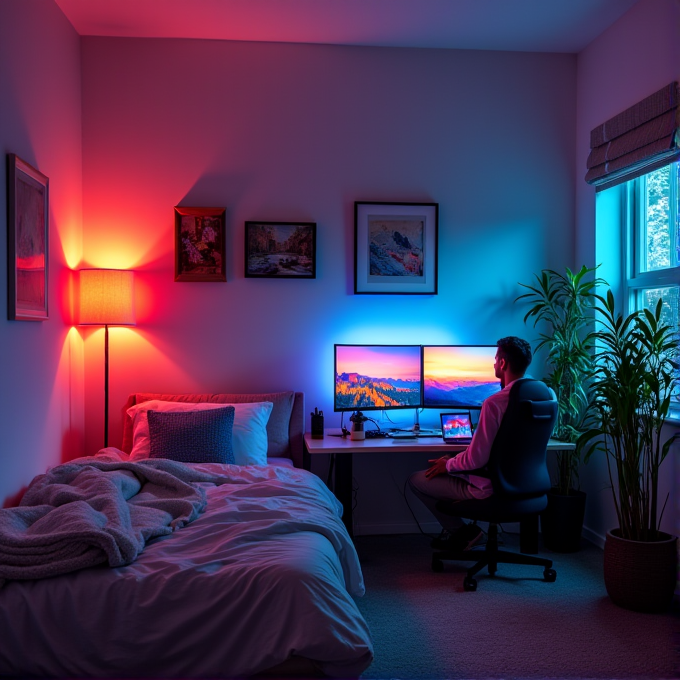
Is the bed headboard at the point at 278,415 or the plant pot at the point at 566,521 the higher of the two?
the bed headboard at the point at 278,415

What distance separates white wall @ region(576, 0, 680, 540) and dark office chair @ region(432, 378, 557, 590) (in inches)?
29.9

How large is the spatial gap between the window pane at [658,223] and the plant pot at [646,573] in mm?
1622

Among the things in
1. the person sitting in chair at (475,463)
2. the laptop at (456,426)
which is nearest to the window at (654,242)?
the person sitting in chair at (475,463)

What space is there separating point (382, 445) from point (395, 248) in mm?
1414

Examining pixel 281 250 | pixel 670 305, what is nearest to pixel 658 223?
pixel 670 305

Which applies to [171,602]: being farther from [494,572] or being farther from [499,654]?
[494,572]

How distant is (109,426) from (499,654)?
2.83 m

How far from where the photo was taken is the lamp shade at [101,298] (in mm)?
4105

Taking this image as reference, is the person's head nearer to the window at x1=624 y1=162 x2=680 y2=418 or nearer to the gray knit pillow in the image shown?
the window at x1=624 y1=162 x2=680 y2=418

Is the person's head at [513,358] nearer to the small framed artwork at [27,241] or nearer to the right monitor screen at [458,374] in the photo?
the right monitor screen at [458,374]

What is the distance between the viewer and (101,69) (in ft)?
14.5

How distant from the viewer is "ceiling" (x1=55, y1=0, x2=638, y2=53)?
157 inches

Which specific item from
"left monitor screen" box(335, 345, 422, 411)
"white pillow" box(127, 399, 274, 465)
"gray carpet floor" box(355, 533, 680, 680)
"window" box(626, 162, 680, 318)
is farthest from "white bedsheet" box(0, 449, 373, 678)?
"window" box(626, 162, 680, 318)

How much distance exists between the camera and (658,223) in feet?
13.2
